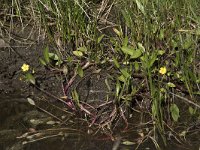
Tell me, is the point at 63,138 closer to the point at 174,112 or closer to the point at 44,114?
the point at 44,114

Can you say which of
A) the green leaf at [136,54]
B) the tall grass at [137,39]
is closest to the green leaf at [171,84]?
the tall grass at [137,39]

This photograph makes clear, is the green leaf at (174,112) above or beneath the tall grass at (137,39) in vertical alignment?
beneath

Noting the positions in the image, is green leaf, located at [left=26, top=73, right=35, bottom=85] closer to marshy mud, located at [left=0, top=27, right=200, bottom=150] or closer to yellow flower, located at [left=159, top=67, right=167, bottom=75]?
marshy mud, located at [left=0, top=27, right=200, bottom=150]

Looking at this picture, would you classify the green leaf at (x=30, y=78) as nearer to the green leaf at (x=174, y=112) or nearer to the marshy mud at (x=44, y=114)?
the marshy mud at (x=44, y=114)

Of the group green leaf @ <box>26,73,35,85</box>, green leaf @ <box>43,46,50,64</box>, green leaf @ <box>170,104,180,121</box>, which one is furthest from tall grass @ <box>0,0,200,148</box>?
green leaf @ <box>26,73,35,85</box>

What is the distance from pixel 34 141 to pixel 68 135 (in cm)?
20

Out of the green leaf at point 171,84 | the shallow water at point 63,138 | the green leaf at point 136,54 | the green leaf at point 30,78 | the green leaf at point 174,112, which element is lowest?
the shallow water at point 63,138

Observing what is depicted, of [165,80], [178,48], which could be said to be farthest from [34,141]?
[178,48]

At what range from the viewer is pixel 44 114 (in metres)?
2.66

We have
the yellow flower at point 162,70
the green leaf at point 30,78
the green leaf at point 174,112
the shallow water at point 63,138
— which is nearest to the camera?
the shallow water at point 63,138

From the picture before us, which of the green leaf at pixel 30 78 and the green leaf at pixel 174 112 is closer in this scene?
the green leaf at pixel 174 112

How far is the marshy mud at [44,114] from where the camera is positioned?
7.92ft

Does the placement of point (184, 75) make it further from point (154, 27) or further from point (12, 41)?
point (12, 41)

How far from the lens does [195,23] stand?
3.00m
